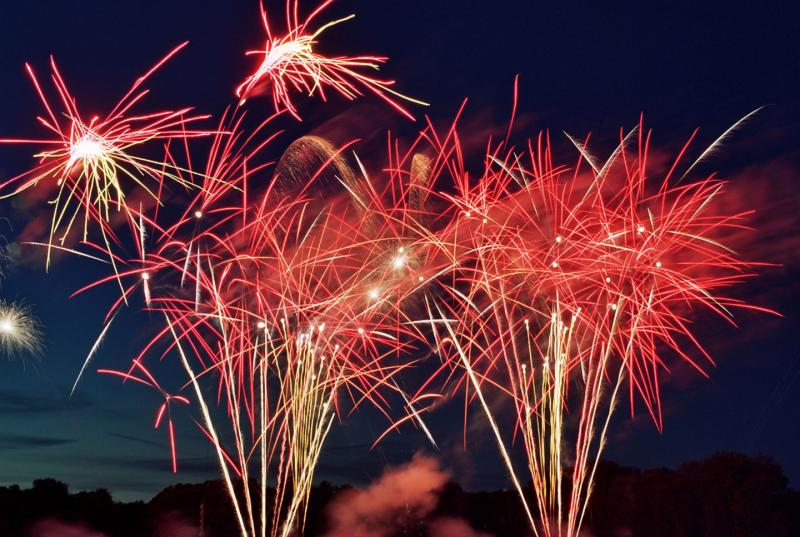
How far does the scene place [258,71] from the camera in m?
12.8

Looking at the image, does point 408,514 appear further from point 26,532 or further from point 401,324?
point 401,324

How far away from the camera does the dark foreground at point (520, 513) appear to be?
4609 cm

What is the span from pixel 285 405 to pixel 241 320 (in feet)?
5.53

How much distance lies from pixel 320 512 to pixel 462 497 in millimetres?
9066

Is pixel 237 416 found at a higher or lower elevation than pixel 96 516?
lower

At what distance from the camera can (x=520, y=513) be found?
5434 cm

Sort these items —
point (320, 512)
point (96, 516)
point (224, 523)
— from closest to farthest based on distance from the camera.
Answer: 1. point (96, 516)
2. point (224, 523)
3. point (320, 512)

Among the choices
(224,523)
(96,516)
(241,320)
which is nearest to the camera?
(241,320)

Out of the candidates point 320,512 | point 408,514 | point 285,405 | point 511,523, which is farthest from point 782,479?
point 285,405

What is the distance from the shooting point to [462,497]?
187 feet

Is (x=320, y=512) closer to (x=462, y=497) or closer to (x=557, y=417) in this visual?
(x=462, y=497)

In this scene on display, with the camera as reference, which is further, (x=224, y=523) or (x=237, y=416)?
(x=224, y=523)

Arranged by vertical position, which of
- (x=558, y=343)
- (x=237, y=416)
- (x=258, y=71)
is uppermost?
(x=258, y=71)

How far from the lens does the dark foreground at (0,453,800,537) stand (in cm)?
4609
